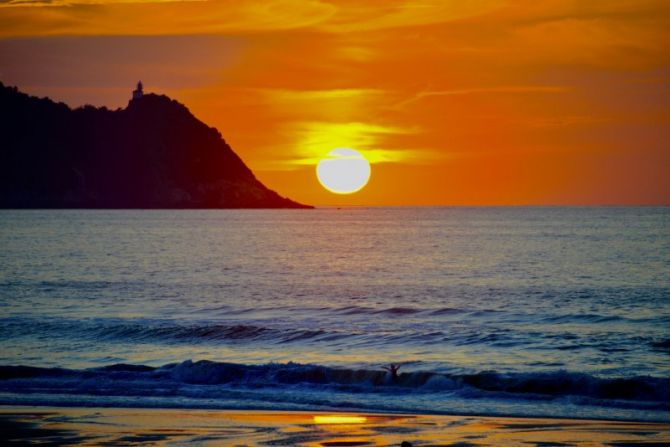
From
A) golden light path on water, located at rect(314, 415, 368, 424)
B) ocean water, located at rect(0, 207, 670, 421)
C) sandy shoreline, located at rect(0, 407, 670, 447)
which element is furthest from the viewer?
ocean water, located at rect(0, 207, 670, 421)

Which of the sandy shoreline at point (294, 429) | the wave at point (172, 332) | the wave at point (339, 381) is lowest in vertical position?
the sandy shoreline at point (294, 429)

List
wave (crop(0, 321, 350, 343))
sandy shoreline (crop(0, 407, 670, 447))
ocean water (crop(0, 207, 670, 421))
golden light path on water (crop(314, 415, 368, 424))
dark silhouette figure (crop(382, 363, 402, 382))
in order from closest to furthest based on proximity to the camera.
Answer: sandy shoreline (crop(0, 407, 670, 447))
golden light path on water (crop(314, 415, 368, 424))
ocean water (crop(0, 207, 670, 421))
dark silhouette figure (crop(382, 363, 402, 382))
wave (crop(0, 321, 350, 343))

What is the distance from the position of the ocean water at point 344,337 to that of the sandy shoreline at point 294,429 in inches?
53.3

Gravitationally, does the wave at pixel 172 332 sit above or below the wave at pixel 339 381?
above

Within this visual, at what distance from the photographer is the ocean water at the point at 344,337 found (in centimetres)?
2581

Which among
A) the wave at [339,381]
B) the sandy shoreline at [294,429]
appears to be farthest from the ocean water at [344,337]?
the sandy shoreline at [294,429]

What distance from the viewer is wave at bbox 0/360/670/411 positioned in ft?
84.7

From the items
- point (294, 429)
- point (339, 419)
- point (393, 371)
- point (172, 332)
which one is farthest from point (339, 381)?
point (172, 332)

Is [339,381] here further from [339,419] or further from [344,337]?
[344,337]

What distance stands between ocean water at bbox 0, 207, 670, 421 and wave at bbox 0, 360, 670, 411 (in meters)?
0.06

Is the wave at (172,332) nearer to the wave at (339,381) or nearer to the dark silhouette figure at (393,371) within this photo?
the wave at (339,381)

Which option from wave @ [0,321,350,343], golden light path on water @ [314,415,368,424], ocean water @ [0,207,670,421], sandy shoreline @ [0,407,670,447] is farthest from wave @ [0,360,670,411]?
wave @ [0,321,350,343]

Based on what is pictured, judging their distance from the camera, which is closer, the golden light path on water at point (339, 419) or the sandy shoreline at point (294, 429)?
the sandy shoreline at point (294, 429)

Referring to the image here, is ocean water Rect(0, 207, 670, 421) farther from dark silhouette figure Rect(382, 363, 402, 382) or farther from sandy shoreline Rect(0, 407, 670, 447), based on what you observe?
sandy shoreline Rect(0, 407, 670, 447)
